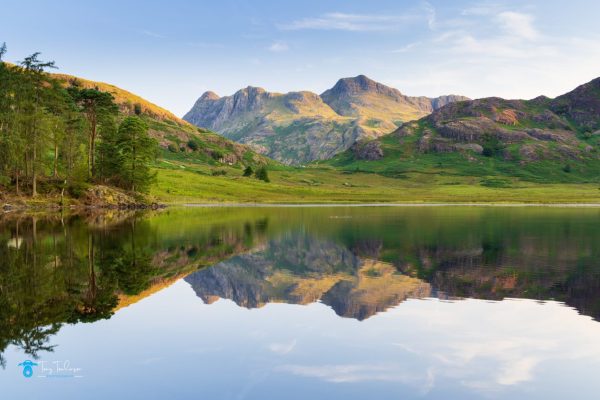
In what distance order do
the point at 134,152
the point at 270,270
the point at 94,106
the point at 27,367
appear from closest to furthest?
the point at 27,367, the point at 270,270, the point at 94,106, the point at 134,152

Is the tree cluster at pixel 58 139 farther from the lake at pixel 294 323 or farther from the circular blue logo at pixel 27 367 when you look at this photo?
the circular blue logo at pixel 27 367

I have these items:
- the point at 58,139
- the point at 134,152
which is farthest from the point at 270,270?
the point at 134,152

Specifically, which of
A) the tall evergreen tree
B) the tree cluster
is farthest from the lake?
the tall evergreen tree

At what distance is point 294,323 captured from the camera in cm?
2595

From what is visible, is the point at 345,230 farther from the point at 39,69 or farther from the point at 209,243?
the point at 39,69

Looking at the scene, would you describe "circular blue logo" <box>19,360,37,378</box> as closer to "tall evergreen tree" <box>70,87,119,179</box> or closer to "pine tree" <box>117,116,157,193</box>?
"tall evergreen tree" <box>70,87,119,179</box>

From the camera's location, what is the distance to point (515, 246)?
58875mm

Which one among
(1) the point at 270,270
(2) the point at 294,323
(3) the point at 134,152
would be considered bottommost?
(1) the point at 270,270

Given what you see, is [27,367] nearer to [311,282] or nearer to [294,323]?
[294,323]

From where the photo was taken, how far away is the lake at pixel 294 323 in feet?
58.0

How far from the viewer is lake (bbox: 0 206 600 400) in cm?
1767

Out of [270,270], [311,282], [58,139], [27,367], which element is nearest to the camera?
[27,367]

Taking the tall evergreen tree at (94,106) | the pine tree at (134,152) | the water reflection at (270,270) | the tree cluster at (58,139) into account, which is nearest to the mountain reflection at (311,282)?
the water reflection at (270,270)

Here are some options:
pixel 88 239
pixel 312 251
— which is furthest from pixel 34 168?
pixel 312 251
